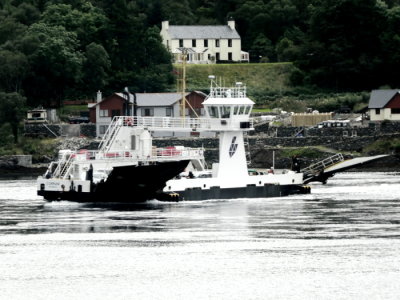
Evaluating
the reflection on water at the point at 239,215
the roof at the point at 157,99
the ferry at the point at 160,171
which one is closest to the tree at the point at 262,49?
the roof at the point at 157,99

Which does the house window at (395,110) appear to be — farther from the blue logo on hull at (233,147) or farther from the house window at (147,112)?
the blue logo on hull at (233,147)

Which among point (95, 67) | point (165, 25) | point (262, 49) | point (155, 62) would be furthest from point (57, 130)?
point (262, 49)

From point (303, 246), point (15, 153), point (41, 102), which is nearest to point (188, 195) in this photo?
point (303, 246)

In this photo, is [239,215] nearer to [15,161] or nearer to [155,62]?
[15,161]

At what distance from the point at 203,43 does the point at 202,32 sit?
3.78 feet

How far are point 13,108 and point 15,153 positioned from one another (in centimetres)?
494

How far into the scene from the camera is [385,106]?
10838 centimetres

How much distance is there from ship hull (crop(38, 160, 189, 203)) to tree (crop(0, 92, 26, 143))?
132 feet

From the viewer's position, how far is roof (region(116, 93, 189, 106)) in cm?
11275

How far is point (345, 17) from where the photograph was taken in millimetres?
122750

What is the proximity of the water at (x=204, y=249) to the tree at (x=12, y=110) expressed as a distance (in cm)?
3877

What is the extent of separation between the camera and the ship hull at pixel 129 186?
219 feet

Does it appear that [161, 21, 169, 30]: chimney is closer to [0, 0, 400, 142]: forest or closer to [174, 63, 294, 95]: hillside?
[0, 0, 400, 142]: forest

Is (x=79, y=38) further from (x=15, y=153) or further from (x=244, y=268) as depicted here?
(x=244, y=268)
